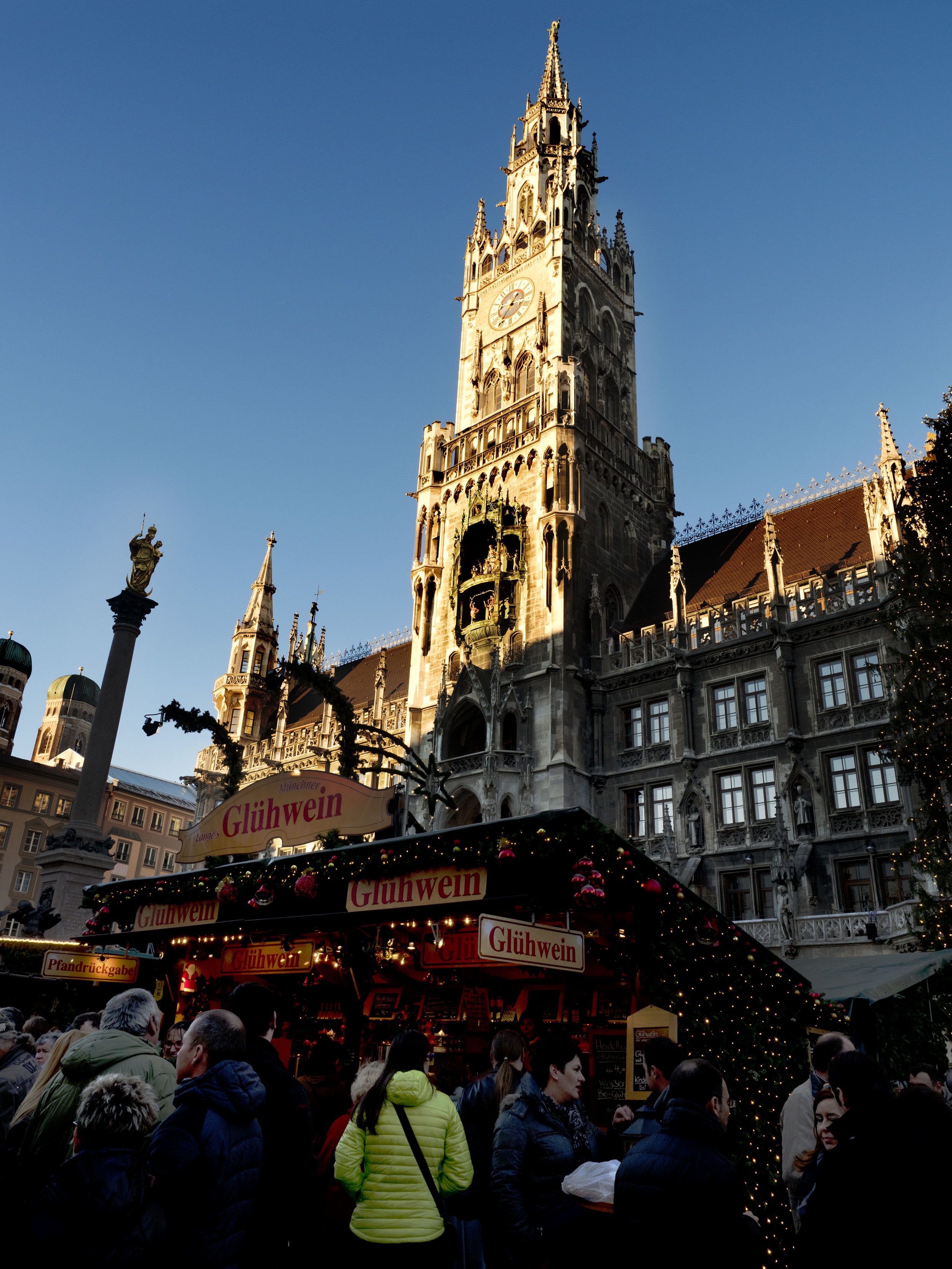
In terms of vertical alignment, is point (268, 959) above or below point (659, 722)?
below

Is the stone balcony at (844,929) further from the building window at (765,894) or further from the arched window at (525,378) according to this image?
the arched window at (525,378)

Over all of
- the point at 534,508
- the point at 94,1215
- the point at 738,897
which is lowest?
the point at 94,1215

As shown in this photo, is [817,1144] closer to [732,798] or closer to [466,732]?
[732,798]

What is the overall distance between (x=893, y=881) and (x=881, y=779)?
2827 mm

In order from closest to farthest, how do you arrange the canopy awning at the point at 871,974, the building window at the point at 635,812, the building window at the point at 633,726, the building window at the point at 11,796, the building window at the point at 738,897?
1. the canopy awning at the point at 871,974
2. the building window at the point at 738,897
3. the building window at the point at 635,812
4. the building window at the point at 633,726
5. the building window at the point at 11,796

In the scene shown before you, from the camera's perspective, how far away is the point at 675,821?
90.2 feet

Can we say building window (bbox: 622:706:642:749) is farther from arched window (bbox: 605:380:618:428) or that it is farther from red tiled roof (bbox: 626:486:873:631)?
arched window (bbox: 605:380:618:428)

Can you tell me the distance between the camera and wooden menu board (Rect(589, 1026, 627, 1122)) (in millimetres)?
11320

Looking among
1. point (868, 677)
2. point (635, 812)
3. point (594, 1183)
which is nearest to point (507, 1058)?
point (594, 1183)

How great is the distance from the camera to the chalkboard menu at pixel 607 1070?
11320 mm

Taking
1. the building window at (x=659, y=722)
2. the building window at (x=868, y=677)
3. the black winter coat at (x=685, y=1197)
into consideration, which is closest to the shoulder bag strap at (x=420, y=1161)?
the black winter coat at (x=685, y=1197)

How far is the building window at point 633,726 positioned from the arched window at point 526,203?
26416 mm

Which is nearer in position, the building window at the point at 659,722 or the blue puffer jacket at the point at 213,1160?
the blue puffer jacket at the point at 213,1160

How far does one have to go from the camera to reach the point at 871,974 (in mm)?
13148
